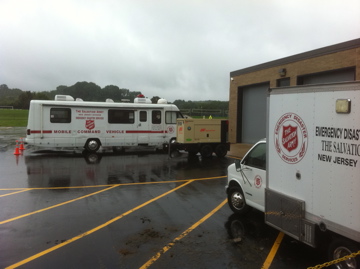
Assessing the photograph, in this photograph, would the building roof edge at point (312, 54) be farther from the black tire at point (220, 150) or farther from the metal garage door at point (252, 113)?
the black tire at point (220, 150)

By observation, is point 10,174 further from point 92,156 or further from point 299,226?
point 299,226

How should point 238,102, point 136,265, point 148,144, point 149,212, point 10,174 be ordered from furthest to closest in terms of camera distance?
point 238,102
point 148,144
point 10,174
point 149,212
point 136,265

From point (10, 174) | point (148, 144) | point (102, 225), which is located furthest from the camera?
point (148, 144)

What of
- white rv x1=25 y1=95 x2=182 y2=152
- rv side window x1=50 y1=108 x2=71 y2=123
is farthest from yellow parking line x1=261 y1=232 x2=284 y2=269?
rv side window x1=50 y1=108 x2=71 y2=123

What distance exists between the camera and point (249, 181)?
20.6 ft

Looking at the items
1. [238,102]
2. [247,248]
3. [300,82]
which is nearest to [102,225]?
[247,248]

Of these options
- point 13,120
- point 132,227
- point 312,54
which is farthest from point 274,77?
point 13,120

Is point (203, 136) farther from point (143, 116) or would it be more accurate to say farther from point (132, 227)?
point (132, 227)

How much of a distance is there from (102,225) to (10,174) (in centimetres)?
722

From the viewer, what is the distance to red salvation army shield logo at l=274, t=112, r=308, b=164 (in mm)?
4512

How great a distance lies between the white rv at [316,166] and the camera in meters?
3.76

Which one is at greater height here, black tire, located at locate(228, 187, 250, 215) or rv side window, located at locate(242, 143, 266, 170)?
rv side window, located at locate(242, 143, 266, 170)

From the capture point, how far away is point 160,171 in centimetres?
1232

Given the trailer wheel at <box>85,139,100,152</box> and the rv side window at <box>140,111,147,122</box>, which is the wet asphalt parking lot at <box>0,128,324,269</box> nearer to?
the trailer wheel at <box>85,139,100,152</box>
